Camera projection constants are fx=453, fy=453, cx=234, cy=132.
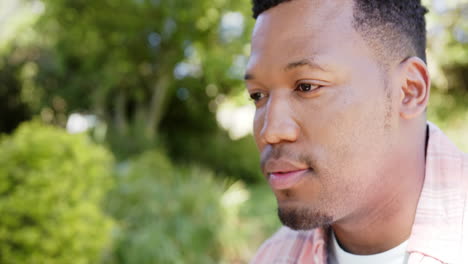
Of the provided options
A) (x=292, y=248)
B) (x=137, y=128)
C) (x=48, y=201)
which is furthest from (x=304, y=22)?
(x=137, y=128)

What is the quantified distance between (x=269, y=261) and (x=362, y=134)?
0.70 metres

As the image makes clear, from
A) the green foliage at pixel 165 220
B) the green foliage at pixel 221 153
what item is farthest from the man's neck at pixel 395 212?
the green foliage at pixel 221 153

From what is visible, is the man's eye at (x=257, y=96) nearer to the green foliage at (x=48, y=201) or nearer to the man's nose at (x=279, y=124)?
the man's nose at (x=279, y=124)

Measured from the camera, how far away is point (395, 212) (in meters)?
1.53

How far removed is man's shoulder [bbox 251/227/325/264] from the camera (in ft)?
5.77

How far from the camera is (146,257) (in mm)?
6117

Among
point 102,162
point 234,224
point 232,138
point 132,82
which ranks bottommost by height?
point 234,224

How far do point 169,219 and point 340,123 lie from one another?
573 cm

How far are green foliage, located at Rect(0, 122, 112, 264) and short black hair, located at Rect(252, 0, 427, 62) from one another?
406cm

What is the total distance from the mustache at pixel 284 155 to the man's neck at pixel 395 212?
28 centimetres

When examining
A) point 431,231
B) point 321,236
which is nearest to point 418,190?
point 431,231

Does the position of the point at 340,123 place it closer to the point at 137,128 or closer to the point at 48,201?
the point at 48,201

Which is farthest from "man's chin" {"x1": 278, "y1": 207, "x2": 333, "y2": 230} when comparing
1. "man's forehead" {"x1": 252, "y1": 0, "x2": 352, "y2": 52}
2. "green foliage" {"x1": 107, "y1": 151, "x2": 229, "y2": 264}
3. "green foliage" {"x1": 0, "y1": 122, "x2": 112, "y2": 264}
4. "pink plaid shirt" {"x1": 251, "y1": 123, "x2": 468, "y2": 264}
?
"green foliage" {"x1": 107, "y1": 151, "x2": 229, "y2": 264}

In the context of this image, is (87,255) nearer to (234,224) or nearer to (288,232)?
(234,224)
